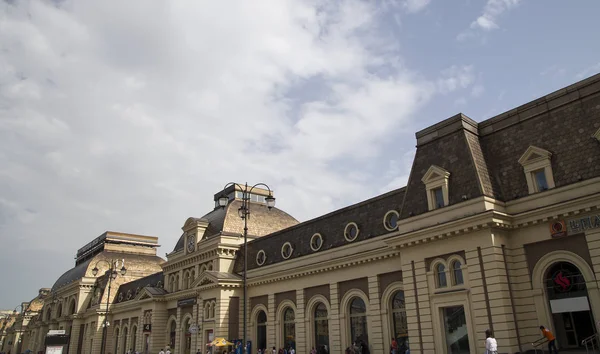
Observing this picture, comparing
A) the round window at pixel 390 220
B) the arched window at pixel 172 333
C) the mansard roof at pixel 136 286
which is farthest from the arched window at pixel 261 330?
the mansard roof at pixel 136 286

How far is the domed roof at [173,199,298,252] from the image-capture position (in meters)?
48.1

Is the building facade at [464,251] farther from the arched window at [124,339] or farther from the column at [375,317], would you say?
the arched window at [124,339]

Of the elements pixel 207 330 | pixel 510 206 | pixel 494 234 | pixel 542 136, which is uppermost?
pixel 542 136

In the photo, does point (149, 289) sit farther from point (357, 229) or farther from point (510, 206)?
point (510, 206)

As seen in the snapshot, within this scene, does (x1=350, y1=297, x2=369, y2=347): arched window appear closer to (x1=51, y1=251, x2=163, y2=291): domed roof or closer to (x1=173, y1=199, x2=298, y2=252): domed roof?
(x1=173, y1=199, x2=298, y2=252): domed roof

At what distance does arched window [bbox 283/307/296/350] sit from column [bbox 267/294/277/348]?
0.95 m

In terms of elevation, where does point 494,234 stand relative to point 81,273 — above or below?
below

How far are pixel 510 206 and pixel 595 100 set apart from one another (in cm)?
606

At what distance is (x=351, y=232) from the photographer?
112 ft

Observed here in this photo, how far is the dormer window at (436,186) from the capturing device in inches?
1005

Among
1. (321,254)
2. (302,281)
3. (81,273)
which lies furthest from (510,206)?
(81,273)

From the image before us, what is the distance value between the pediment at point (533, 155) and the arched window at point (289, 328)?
70.4ft

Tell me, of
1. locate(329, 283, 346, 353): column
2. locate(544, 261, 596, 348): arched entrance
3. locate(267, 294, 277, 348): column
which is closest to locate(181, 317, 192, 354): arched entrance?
locate(267, 294, 277, 348): column

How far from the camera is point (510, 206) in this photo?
78.0 ft
